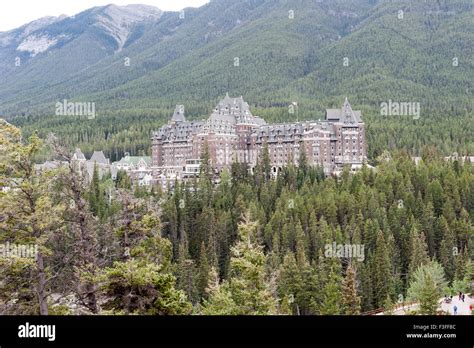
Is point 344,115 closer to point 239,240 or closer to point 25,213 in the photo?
point 239,240

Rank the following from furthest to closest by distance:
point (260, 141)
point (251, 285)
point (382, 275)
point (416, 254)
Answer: point (260, 141) < point (416, 254) < point (382, 275) < point (251, 285)

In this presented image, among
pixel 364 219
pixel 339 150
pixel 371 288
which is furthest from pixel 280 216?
pixel 339 150

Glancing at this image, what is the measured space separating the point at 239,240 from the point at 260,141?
61450mm

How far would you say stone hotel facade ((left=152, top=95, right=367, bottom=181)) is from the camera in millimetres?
110562

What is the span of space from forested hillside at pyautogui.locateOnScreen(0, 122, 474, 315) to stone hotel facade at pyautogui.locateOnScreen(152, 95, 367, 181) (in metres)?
14.8

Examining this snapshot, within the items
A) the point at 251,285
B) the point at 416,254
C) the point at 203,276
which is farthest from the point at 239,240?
the point at 251,285

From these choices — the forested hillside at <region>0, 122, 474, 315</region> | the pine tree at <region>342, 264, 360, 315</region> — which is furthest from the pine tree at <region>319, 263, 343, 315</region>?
the pine tree at <region>342, 264, 360, 315</region>

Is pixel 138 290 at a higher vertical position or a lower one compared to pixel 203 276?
higher

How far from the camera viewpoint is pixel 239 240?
58.4 m

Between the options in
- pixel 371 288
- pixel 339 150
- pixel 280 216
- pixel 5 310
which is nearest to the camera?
pixel 5 310

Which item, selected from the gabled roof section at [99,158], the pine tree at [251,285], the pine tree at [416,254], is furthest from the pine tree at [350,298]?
the gabled roof section at [99,158]

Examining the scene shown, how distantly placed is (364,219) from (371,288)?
1855cm

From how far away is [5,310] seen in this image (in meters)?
16.8
